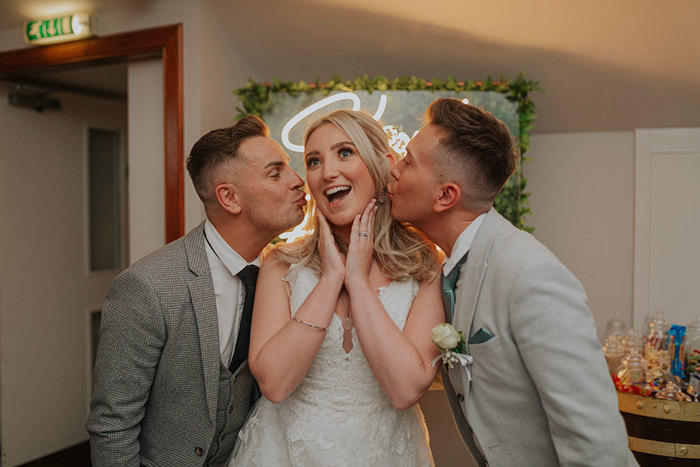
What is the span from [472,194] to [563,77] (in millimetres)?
1872

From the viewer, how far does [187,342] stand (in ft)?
5.90

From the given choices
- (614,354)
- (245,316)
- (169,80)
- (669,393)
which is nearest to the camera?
(245,316)

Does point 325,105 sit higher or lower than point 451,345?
higher

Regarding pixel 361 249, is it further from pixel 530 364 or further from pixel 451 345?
pixel 530 364

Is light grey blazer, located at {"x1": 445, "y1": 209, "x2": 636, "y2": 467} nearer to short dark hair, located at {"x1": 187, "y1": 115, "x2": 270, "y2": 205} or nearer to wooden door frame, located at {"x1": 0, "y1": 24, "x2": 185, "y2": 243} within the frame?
short dark hair, located at {"x1": 187, "y1": 115, "x2": 270, "y2": 205}

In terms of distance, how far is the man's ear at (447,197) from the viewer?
1.69 meters

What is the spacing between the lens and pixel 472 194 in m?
1.70

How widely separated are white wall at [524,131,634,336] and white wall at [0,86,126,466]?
12.1ft

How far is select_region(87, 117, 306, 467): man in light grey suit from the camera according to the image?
175 centimetres

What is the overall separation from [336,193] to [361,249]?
270 millimetres

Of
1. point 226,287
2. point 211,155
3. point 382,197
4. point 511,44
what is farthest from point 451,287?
point 511,44

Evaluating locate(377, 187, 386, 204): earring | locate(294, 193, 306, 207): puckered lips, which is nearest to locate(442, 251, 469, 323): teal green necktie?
locate(377, 187, 386, 204): earring

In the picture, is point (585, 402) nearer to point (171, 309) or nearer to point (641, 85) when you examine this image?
point (171, 309)

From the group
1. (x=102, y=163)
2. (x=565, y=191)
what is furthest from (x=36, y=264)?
(x=565, y=191)
